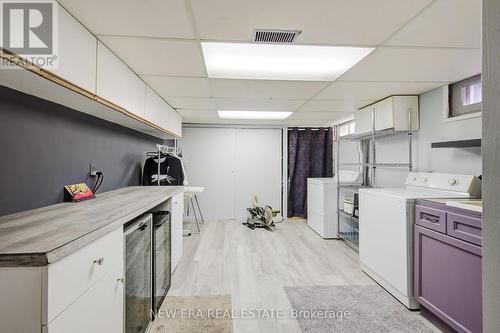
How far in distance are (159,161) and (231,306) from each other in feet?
6.48

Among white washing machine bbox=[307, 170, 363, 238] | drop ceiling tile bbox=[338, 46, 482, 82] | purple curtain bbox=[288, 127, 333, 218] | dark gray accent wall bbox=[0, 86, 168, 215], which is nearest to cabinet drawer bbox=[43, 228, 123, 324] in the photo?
dark gray accent wall bbox=[0, 86, 168, 215]

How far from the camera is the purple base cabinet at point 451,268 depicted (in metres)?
1.60

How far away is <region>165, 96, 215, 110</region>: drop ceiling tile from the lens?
3.16 m

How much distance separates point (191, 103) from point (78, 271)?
2.79m

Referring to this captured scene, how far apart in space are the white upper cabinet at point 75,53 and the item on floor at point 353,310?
2.19 meters

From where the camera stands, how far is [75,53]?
1.38m

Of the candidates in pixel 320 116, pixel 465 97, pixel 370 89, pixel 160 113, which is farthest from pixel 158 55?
pixel 320 116

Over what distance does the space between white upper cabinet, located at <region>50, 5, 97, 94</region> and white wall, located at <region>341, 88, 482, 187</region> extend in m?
3.05

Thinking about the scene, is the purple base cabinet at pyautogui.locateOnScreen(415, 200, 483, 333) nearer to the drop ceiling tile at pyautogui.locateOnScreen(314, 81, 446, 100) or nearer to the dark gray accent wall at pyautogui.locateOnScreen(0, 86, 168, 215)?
the drop ceiling tile at pyautogui.locateOnScreen(314, 81, 446, 100)

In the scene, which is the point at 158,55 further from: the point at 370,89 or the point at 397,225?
the point at 397,225

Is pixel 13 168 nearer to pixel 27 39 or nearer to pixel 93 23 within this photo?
pixel 27 39

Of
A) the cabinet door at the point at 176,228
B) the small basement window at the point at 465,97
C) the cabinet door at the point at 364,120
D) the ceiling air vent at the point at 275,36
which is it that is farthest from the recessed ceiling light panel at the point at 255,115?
the ceiling air vent at the point at 275,36

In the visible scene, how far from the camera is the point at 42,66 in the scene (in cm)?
113

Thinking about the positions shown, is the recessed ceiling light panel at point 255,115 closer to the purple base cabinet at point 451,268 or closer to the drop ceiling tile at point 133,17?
the drop ceiling tile at point 133,17
